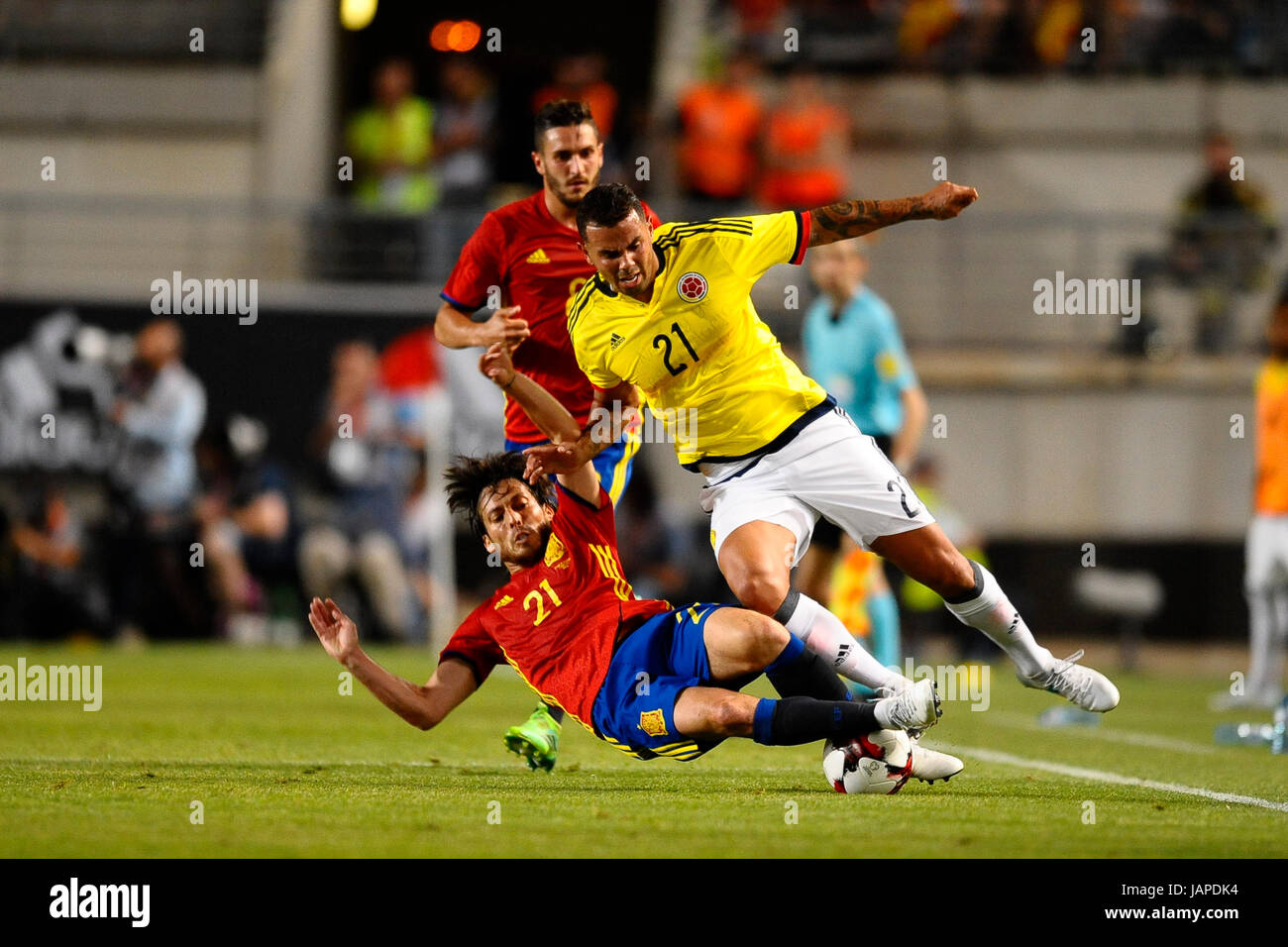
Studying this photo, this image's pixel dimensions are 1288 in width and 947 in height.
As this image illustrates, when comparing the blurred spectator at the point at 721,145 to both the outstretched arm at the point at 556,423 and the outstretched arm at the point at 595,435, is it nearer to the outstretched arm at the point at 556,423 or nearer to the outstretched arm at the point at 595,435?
the outstretched arm at the point at 595,435

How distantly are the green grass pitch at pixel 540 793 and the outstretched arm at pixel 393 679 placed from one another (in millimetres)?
293

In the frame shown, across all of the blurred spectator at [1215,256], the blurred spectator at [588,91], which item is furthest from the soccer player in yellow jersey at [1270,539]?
the blurred spectator at [588,91]

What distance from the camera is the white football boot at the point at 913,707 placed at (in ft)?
18.5

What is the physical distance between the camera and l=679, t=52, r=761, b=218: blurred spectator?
674 inches

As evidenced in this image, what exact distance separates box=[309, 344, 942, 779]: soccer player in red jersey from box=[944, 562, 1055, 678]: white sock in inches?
33.6

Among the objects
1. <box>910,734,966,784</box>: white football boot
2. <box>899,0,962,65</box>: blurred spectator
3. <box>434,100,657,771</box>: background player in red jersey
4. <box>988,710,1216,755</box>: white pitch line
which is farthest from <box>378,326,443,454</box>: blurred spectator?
<box>910,734,966,784</box>: white football boot

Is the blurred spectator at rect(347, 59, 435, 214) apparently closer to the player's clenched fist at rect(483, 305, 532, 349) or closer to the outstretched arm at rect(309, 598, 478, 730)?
the player's clenched fist at rect(483, 305, 532, 349)

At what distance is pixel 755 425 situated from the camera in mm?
6746

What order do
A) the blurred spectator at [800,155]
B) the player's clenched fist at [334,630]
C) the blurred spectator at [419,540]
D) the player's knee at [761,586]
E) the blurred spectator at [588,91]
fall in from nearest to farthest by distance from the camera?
1. the player's clenched fist at [334,630]
2. the player's knee at [761,586]
3. the blurred spectator at [419,540]
4. the blurred spectator at [800,155]
5. the blurred spectator at [588,91]

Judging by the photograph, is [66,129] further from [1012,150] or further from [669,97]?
[1012,150]

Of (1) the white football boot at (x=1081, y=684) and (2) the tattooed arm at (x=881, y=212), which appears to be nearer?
(2) the tattooed arm at (x=881, y=212)

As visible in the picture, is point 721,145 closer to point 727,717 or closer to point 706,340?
point 706,340

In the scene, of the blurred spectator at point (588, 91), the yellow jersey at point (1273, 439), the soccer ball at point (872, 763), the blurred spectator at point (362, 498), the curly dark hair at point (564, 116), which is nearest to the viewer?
the soccer ball at point (872, 763)
